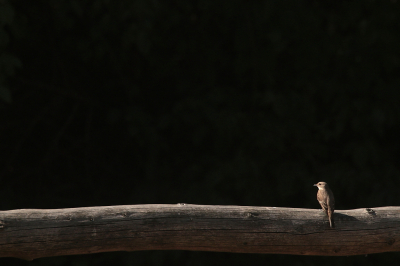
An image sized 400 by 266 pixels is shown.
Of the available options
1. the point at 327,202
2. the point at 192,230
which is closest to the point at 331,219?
the point at 327,202

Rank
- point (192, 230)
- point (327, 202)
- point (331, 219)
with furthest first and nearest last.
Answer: point (327, 202) < point (331, 219) < point (192, 230)

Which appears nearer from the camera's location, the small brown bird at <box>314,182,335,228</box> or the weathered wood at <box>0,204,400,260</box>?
the weathered wood at <box>0,204,400,260</box>

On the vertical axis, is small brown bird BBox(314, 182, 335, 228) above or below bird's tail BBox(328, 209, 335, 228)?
above

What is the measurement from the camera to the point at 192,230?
2.64 meters

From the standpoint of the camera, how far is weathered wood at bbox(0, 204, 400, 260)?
251cm

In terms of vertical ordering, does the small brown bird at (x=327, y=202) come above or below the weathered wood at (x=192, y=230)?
above

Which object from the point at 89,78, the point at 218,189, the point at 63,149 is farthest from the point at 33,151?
the point at 218,189

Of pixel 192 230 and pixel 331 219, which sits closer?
pixel 192 230

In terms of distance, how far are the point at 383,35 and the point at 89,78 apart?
3.93 m

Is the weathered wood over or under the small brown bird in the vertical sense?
under

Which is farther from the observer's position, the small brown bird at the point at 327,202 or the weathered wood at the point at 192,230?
the small brown bird at the point at 327,202

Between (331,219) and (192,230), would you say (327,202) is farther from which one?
(192,230)

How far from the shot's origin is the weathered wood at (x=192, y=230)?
8.23 ft

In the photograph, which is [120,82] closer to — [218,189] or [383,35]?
[218,189]
